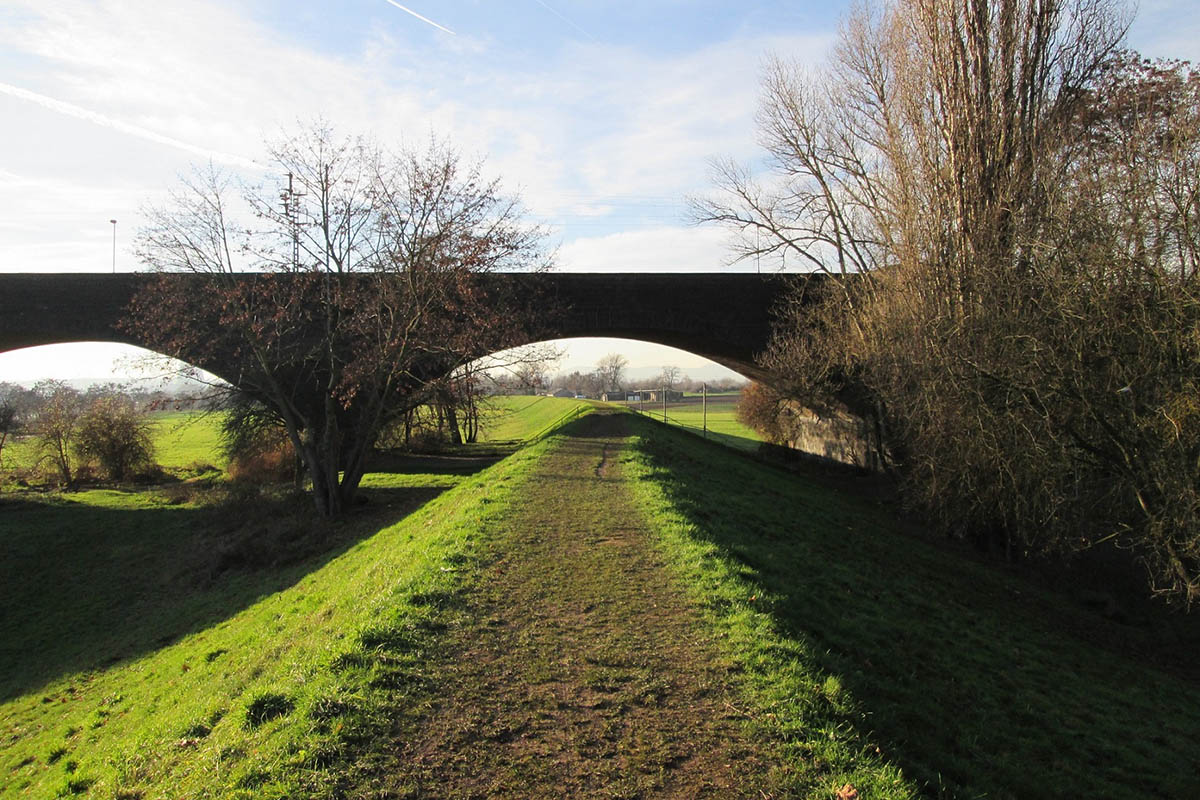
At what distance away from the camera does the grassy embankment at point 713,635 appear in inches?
192

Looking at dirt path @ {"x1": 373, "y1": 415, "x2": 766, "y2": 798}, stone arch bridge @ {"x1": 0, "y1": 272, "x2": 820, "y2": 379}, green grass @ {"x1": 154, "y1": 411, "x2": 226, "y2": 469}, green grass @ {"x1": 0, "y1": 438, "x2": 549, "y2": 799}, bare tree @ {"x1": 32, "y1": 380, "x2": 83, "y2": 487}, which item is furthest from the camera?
green grass @ {"x1": 154, "y1": 411, "x2": 226, "y2": 469}

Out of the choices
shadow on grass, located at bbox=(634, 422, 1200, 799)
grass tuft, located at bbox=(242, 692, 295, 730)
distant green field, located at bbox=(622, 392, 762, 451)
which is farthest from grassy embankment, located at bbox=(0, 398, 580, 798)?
distant green field, located at bbox=(622, 392, 762, 451)

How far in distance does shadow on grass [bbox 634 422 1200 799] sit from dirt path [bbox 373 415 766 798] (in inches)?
43.1

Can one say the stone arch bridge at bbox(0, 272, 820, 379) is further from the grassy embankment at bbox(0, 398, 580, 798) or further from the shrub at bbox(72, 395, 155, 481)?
the grassy embankment at bbox(0, 398, 580, 798)

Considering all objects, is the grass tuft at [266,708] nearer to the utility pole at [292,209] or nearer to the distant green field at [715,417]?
the utility pole at [292,209]

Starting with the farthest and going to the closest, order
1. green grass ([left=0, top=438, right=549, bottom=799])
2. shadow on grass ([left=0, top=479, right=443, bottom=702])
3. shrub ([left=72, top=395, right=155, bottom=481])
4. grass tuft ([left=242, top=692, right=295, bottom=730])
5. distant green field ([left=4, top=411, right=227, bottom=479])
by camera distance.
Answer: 1. shrub ([left=72, top=395, right=155, bottom=481])
2. distant green field ([left=4, top=411, right=227, bottom=479])
3. shadow on grass ([left=0, top=479, right=443, bottom=702])
4. grass tuft ([left=242, top=692, right=295, bottom=730])
5. green grass ([left=0, top=438, right=549, bottom=799])

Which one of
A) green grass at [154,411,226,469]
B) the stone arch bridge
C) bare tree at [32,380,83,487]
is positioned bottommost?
green grass at [154,411,226,469]

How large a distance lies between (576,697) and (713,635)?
64.0 inches

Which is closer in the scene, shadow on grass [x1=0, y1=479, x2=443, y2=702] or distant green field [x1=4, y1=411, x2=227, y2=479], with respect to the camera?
shadow on grass [x1=0, y1=479, x2=443, y2=702]

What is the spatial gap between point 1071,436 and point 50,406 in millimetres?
35071

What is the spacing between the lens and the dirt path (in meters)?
4.22

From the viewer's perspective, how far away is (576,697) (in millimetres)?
5172

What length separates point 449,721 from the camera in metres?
4.79

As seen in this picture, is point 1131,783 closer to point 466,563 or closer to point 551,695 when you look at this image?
point 551,695
